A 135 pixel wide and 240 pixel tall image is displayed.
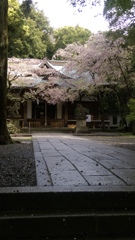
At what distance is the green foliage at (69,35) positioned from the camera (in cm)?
3466

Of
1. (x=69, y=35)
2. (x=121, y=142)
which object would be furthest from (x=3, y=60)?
(x=69, y=35)

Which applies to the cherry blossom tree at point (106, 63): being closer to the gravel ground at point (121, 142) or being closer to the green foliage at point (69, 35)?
the gravel ground at point (121, 142)

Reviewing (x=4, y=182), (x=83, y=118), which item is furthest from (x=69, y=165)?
(x=83, y=118)

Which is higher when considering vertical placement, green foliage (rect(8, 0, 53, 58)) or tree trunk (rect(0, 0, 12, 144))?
green foliage (rect(8, 0, 53, 58))
